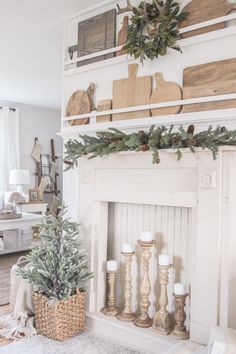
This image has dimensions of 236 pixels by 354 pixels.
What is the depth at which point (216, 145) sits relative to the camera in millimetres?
1917

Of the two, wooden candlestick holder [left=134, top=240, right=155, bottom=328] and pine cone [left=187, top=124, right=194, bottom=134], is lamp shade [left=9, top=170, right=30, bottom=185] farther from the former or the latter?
pine cone [left=187, top=124, right=194, bottom=134]

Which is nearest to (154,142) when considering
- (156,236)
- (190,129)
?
(190,129)

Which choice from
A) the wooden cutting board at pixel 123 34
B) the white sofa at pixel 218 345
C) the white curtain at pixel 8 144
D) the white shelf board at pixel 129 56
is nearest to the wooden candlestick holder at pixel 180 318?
the white sofa at pixel 218 345

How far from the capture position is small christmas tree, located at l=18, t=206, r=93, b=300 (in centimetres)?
240

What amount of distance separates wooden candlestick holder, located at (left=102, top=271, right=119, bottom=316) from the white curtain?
182 inches

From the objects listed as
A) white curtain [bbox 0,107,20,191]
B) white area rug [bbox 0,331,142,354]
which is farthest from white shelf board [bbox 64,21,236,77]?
white curtain [bbox 0,107,20,191]

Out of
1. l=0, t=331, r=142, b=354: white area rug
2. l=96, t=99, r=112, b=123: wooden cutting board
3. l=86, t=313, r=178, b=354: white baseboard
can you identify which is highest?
l=96, t=99, r=112, b=123: wooden cutting board

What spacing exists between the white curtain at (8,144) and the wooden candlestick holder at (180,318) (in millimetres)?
5152

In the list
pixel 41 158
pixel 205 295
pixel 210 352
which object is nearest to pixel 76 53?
pixel 205 295

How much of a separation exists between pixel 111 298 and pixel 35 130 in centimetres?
531

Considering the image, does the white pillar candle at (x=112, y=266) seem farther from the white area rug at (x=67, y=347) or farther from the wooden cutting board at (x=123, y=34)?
the wooden cutting board at (x=123, y=34)

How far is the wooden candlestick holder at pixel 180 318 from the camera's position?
2168mm

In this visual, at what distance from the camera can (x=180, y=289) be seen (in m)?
2.18

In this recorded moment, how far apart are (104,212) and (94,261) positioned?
365mm
